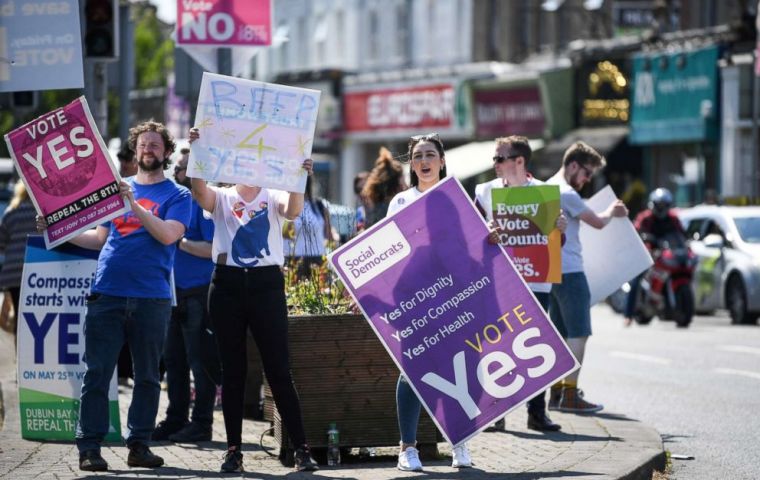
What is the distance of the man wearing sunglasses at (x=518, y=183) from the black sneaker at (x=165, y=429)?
6.26 ft

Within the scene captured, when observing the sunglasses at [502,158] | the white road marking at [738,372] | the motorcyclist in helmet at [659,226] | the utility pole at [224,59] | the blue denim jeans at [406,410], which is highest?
the utility pole at [224,59]


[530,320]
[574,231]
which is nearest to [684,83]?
[574,231]

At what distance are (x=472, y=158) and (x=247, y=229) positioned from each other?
3548 centimetres

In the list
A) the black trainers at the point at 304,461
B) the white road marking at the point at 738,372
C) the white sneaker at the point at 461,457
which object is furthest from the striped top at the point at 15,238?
the white road marking at the point at 738,372

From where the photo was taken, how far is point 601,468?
9.14 meters

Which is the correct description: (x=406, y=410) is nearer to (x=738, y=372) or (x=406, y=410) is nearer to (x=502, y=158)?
(x=502, y=158)

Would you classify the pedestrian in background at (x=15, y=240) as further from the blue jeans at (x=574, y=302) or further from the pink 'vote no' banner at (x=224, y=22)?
the blue jeans at (x=574, y=302)

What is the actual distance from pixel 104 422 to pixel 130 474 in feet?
1.23

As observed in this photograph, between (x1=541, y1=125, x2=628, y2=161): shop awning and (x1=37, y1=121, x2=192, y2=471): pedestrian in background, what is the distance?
96.3 ft

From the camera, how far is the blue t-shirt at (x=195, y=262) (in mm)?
10961

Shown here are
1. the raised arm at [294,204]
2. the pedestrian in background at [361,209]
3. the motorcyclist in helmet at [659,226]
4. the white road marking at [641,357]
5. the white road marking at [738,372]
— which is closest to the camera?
the raised arm at [294,204]

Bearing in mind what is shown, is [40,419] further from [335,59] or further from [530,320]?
[335,59]

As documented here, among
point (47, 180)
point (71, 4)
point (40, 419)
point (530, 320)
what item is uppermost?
point (71, 4)

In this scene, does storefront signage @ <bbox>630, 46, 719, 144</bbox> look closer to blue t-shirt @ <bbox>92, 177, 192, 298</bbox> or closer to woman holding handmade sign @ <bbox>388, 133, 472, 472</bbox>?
woman holding handmade sign @ <bbox>388, 133, 472, 472</bbox>
